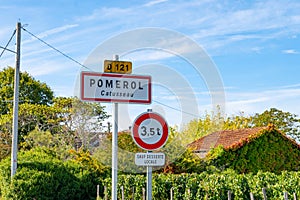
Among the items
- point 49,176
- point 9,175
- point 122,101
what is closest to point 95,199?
point 49,176

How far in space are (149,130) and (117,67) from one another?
1.19 m

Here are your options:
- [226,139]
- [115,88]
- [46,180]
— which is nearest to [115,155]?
[115,88]

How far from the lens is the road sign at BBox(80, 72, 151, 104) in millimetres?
6754

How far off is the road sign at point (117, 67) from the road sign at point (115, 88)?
6cm

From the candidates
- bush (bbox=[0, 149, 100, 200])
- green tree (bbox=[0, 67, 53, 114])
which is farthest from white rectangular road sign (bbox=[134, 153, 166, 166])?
green tree (bbox=[0, 67, 53, 114])

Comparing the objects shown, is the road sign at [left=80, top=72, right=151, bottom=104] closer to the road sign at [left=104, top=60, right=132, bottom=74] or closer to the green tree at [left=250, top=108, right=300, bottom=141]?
the road sign at [left=104, top=60, right=132, bottom=74]

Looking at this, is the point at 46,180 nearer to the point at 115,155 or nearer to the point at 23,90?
the point at 115,155

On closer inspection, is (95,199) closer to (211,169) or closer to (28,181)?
(28,181)

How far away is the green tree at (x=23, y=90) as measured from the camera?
3762 cm

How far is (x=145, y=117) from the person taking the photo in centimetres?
636

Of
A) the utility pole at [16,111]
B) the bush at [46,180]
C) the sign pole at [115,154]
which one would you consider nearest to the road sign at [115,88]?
the sign pole at [115,154]

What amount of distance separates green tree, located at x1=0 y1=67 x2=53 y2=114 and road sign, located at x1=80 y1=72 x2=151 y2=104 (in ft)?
105

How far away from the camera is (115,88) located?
273 inches

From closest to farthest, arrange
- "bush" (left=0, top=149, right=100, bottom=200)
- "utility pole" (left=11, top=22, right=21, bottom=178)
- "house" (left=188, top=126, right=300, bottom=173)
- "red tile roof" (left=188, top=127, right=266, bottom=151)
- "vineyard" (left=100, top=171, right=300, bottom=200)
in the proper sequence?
1. "vineyard" (left=100, top=171, right=300, bottom=200)
2. "bush" (left=0, top=149, right=100, bottom=200)
3. "utility pole" (left=11, top=22, right=21, bottom=178)
4. "house" (left=188, top=126, right=300, bottom=173)
5. "red tile roof" (left=188, top=127, right=266, bottom=151)
